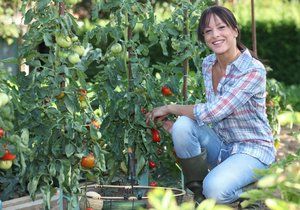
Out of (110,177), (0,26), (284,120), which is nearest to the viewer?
(284,120)

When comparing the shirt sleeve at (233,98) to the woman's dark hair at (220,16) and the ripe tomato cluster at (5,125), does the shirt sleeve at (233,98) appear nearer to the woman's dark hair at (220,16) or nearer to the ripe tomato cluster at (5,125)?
the woman's dark hair at (220,16)

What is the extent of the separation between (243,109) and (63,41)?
88cm

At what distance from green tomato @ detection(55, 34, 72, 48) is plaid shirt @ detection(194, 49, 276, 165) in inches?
25.6

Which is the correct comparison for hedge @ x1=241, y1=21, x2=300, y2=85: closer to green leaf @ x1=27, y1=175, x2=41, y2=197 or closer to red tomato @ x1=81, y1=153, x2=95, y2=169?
red tomato @ x1=81, y1=153, x2=95, y2=169

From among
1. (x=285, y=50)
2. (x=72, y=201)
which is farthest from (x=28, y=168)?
(x=285, y=50)

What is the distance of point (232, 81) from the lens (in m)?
3.38

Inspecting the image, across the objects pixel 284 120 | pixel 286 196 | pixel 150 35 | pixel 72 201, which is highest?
pixel 150 35

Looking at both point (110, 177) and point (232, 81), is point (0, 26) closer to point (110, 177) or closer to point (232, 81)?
point (110, 177)

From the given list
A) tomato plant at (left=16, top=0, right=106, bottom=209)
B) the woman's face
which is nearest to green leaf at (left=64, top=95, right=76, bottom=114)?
tomato plant at (left=16, top=0, right=106, bottom=209)

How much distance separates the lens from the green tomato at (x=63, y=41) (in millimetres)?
3160

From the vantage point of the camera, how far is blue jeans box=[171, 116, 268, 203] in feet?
10.6

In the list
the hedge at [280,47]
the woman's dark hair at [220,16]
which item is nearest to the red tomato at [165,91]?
the woman's dark hair at [220,16]

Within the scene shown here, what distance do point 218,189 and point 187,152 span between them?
310 millimetres

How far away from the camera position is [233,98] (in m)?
3.30
